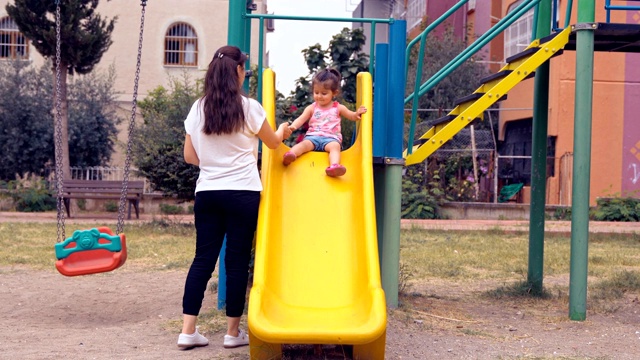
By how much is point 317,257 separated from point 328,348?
538 millimetres

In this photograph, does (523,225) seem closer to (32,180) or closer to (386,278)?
(386,278)

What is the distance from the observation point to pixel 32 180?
20.4 meters

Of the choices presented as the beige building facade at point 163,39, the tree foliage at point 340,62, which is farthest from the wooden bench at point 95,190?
the beige building facade at point 163,39

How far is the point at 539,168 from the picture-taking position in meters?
7.59

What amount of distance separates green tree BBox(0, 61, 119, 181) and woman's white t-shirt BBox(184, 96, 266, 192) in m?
16.9

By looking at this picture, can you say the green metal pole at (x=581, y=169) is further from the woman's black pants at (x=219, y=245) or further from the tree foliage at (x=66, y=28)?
the tree foliage at (x=66, y=28)

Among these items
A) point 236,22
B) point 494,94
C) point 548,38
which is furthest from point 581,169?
point 236,22

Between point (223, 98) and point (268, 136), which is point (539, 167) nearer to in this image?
point (268, 136)

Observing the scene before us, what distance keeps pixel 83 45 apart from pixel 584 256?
13.2m

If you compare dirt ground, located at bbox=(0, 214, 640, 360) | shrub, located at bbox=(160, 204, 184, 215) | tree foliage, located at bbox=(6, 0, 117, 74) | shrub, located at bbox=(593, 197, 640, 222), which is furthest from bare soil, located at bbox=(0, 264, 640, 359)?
shrub, located at bbox=(593, 197, 640, 222)

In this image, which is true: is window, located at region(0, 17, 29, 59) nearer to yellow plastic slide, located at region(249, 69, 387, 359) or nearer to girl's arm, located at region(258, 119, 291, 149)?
yellow plastic slide, located at region(249, 69, 387, 359)

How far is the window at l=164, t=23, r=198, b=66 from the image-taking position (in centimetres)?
2956

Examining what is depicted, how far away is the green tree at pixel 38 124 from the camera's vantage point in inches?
822

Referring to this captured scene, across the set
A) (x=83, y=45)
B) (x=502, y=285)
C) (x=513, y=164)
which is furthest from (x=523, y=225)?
(x=83, y=45)
